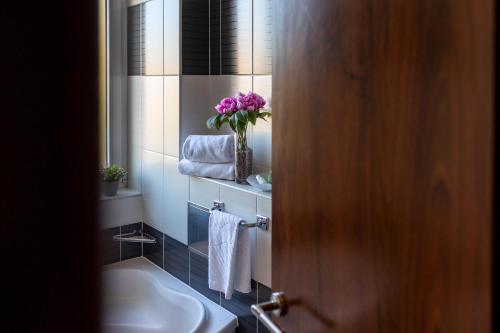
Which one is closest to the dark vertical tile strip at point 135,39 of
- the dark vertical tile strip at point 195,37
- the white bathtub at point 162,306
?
the dark vertical tile strip at point 195,37

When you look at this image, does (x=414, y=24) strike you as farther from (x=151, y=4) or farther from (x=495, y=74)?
(x=151, y=4)

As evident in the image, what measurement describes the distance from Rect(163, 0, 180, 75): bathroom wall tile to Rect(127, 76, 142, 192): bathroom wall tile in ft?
1.16

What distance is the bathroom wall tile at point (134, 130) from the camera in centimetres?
315

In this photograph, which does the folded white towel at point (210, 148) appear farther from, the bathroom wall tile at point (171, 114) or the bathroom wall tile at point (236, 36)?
the bathroom wall tile at point (236, 36)

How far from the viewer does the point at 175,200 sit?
9.29 feet

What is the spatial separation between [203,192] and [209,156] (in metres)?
0.18

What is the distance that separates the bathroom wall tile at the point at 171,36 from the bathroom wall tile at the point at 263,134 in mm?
493

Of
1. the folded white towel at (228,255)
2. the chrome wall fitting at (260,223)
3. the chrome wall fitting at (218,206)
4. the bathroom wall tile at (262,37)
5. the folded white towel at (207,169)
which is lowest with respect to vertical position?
the folded white towel at (228,255)

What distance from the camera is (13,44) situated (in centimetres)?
10

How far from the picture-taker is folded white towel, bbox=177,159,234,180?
2.45m

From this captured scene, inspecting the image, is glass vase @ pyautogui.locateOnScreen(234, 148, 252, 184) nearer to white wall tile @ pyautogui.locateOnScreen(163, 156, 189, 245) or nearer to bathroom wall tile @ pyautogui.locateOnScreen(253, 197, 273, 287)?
bathroom wall tile @ pyautogui.locateOnScreen(253, 197, 273, 287)

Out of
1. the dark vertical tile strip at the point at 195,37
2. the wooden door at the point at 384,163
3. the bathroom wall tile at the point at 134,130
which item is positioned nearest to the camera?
the wooden door at the point at 384,163

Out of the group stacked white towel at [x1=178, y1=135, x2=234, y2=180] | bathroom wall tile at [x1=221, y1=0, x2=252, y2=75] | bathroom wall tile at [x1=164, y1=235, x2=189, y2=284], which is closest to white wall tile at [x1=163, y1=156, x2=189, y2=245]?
bathroom wall tile at [x1=164, y1=235, x2=189, y2=284]

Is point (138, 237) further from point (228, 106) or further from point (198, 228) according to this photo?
point (228, 106)
